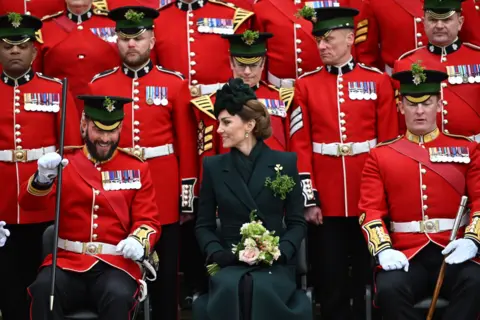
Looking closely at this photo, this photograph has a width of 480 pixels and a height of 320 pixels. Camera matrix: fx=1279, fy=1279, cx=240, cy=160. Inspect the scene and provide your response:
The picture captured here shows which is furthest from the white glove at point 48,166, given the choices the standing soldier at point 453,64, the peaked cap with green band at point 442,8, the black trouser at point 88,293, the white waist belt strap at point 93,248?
the peaked cap with green band at point 442,8

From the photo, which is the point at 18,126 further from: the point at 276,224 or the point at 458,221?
the point at 458,221

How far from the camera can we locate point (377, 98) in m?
7.98

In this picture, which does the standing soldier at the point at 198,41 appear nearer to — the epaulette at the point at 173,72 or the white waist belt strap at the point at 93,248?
the epaulette at the point at 173,72

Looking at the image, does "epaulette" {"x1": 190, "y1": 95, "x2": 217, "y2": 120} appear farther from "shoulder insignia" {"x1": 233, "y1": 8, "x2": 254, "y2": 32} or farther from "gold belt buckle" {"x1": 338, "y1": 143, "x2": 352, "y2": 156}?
"gold belt buckle" {"x1": 338, "y1": 143, "x2": 352, "y2": 156}

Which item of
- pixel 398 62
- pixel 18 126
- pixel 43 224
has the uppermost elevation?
pixel 398 62

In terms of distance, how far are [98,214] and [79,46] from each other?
148 cm

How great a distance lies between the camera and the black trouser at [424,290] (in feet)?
22.9

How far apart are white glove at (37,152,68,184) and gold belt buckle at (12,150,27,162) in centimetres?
65

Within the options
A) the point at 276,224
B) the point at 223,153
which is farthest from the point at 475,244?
the point at 223,153

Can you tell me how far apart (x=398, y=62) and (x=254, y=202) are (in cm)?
155

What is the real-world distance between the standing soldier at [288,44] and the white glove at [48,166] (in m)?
1.85

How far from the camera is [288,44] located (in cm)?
841

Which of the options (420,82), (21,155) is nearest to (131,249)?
(21,155)

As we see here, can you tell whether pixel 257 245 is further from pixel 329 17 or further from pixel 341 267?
pixel 329 17
